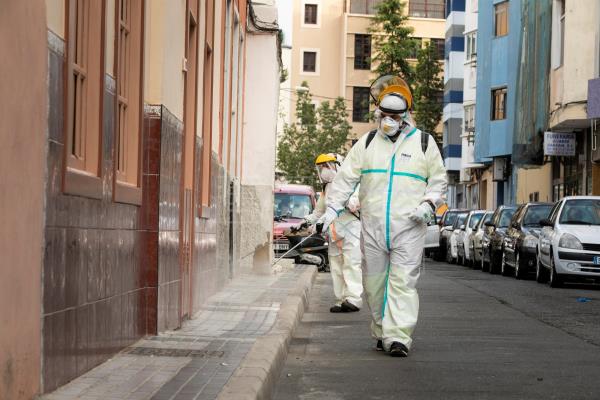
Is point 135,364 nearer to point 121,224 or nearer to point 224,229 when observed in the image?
point 121,224

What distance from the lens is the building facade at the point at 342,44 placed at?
9394cm

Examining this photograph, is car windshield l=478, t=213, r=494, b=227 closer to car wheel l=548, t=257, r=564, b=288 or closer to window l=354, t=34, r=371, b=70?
car wheel l=548, t=257, r=564, b=288

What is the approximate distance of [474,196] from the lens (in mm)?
69438

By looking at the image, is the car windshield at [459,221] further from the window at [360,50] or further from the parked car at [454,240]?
the window at [360,50]

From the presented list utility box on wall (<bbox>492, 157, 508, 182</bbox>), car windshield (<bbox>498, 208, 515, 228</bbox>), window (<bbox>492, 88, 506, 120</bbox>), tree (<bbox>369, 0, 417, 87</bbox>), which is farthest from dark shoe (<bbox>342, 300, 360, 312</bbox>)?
tree (<bbox>369, 0, 417, 87</bbox>)

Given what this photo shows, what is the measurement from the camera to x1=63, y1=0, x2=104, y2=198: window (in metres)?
7.00

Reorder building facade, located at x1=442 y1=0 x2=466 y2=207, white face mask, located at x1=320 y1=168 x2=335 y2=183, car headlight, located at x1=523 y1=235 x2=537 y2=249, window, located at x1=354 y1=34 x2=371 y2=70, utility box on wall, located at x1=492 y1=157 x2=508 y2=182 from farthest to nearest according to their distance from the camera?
window, located at x1=354 y1=34 x2=371 y2=70, building facade, located at x1=442 y1=0 x2=466 y2=207, utility box on wall, located at x1=492 y1=157 x2=508 y2=182, car headlight, located at x1=523 y1=235 x2=537 y2=249, white face mask, located at x1=320 y1=168 x2=335 y2=183

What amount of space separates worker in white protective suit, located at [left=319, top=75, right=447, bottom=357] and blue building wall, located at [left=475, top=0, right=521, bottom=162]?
38.5 meters

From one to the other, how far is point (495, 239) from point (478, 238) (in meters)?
3.38

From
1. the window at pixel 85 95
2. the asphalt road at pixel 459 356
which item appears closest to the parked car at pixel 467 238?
the asphalt road at pixel 459 356

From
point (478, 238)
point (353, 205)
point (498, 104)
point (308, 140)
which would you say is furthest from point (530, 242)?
point (308, 140)

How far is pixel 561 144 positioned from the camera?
4003 cm

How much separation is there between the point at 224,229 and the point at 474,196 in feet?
174

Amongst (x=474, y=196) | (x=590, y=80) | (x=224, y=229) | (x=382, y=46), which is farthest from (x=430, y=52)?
(x=224, y=229)
